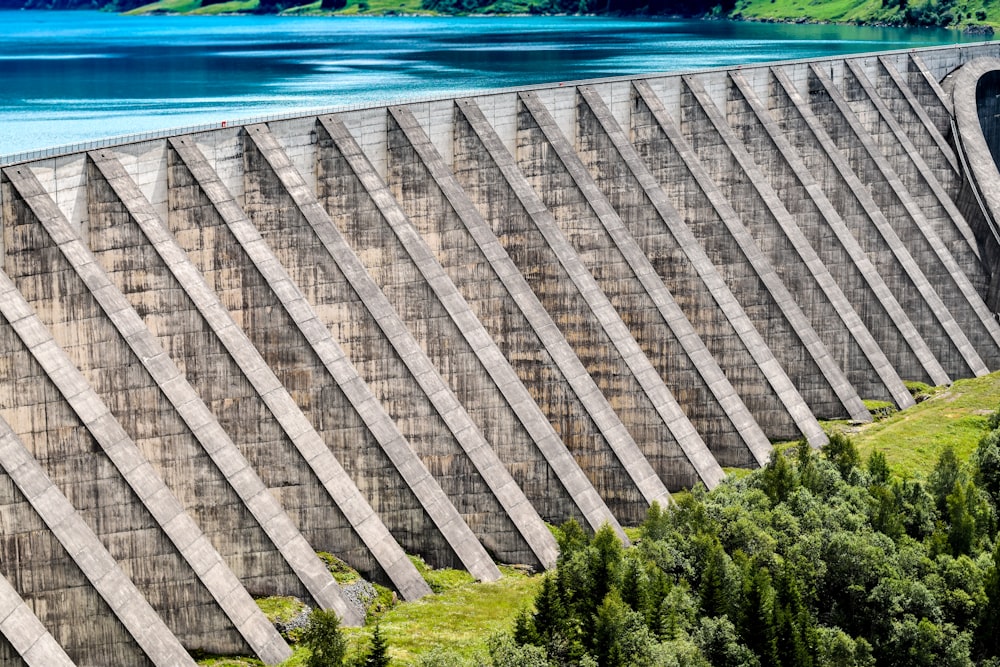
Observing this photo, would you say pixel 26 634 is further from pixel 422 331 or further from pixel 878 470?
pixel 878 470

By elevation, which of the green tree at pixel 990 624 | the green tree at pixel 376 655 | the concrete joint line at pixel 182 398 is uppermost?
the concrete joint line at pixel 182 398

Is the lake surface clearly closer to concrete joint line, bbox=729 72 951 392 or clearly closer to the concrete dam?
concrete joint line, bbox=729 72 951 392

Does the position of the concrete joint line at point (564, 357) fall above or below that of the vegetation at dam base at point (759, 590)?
above

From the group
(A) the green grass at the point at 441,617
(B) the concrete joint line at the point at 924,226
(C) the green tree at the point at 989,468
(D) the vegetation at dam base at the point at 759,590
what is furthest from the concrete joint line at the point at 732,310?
(A) the green grass at the point at 441,617

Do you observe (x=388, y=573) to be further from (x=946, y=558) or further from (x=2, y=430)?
(x=946, y=558)

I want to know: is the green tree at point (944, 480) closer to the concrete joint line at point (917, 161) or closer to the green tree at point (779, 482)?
the green tree at point (779, 482)

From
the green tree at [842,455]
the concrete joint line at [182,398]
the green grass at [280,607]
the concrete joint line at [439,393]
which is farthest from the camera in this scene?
the green tree at [842,455]

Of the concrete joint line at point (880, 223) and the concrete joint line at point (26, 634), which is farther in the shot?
the concrete joint line at point (880, 223)

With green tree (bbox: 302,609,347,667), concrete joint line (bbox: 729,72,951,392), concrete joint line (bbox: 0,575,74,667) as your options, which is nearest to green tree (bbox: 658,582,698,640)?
green tree (bbox: 302,609,347,667)
